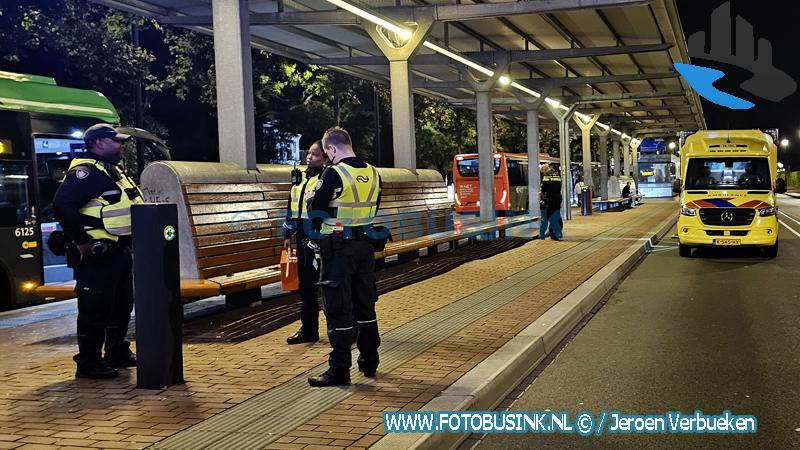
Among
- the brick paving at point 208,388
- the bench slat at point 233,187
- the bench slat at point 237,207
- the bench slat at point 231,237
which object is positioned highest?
the bench slat at point 233,187

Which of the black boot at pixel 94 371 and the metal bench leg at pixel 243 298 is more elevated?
the metal bench leg at pixel 243 298

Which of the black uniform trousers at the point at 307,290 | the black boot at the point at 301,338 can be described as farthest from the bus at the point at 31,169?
the black boot at the point at 301,338

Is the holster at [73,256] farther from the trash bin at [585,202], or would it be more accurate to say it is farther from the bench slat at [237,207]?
the trash bin at [585,202]

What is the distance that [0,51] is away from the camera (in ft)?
66.1

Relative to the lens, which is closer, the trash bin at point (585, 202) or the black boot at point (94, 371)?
the black boot at point (94, 371)

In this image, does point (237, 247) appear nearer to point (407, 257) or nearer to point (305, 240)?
point (305, 240)

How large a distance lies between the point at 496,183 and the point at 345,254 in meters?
31.4

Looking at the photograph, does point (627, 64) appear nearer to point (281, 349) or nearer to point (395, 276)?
point (395, 276)

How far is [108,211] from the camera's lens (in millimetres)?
6359

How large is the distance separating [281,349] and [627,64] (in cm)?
2232

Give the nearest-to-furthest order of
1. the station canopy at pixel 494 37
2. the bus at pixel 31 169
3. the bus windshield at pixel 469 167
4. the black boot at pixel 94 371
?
1. the black boot at pixel 94 371
2. the bus at pixel 31 169
3. the station canopy at pixel 494 37
4. the bus windshield at pixel 469 167

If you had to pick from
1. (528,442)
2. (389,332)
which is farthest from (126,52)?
(528,442)

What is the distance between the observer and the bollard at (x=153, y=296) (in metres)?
6.01

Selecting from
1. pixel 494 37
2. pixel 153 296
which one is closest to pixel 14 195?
pixel 153 296
